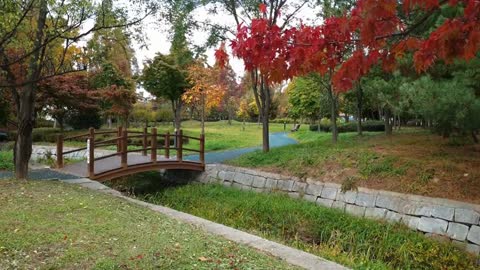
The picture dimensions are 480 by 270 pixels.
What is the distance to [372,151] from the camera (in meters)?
9.67

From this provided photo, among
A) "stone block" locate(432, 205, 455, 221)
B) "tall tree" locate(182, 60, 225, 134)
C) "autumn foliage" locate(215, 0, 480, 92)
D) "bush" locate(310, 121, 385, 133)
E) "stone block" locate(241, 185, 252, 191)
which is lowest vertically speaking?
"stone block" locate(241, 185, 252, 191)

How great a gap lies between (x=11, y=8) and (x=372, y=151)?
25.9 ft

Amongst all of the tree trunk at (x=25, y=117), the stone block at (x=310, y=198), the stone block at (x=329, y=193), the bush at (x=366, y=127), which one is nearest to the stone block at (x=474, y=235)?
the stone block at (x=329, y=193)

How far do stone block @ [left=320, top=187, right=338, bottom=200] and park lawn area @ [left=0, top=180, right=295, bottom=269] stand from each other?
402 cm

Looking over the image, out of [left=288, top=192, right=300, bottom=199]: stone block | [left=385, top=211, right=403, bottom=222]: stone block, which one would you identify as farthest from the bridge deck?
[left=385, top=211, right=403, bottom=222]: stone block

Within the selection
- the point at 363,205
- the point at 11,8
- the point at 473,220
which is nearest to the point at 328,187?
the point at 363,205

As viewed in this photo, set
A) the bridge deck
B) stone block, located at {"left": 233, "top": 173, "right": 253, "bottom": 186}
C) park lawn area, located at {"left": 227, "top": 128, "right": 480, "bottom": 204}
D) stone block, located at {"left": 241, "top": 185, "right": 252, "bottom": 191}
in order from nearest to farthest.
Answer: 1. park lawn area, located at {"left": 227, "top": 128, "right": 480, "bottom": 204}
2. the bridge deck
3. stone block, located at {"left": 241, "top": 185, "right": 252, "bottom": 191}
4. stone block, located at {"left": 233, "top": 173, "right": 253, "bottom": 186}

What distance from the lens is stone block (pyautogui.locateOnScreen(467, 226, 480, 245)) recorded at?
5965 millimetres

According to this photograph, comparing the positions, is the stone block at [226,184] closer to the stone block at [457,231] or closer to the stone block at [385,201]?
the stone block at [385,201]

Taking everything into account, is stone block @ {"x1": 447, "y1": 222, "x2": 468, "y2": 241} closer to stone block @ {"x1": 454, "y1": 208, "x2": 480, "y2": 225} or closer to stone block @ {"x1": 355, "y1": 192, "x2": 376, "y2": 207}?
stone block @ {"x1": 454, "y1": 208, "x2": 480, "y2": 225}

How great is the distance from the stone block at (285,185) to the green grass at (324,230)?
28 centimetres

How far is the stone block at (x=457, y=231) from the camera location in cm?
614

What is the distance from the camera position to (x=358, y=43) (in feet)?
9.58

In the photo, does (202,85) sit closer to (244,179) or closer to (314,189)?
(244,179)
